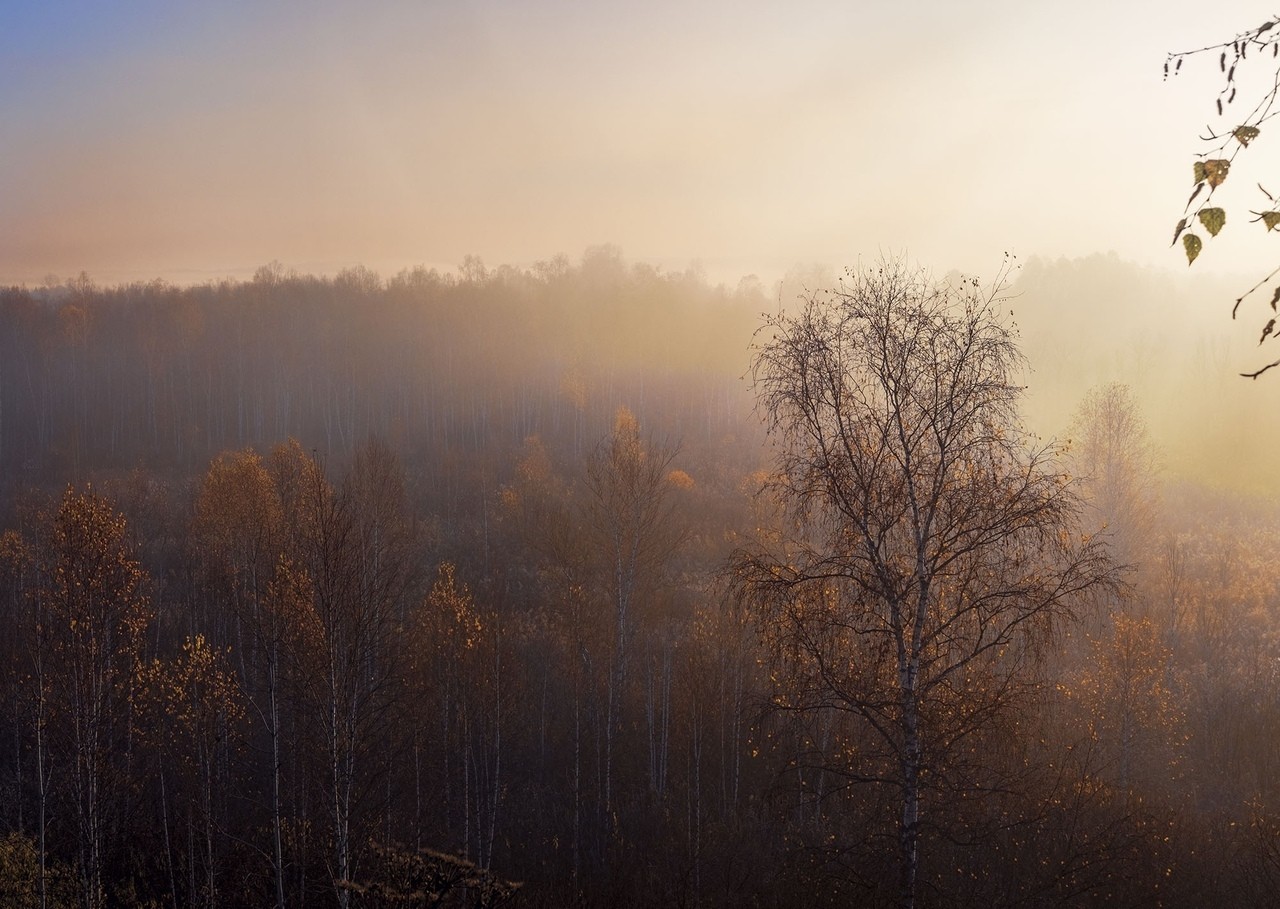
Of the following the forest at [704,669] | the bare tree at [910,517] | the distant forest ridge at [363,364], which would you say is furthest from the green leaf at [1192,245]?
the distant forest ridge at [363,364]

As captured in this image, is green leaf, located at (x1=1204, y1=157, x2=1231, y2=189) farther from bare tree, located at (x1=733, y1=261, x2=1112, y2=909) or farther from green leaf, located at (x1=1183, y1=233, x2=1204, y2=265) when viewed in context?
bare tree, located at (x1=733, y1=261, x2=1112, y2=909)

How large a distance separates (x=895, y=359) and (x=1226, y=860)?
1140 cm

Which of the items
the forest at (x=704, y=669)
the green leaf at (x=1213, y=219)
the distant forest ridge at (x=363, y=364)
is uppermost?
the distant forest ridge at (x=363, y=364)

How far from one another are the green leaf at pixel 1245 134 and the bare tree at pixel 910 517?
26.6 ft

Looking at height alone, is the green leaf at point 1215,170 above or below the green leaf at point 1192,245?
above

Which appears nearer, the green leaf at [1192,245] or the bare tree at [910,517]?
the green leaf at [1192,245]

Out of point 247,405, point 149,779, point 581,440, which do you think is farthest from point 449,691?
point 247,405

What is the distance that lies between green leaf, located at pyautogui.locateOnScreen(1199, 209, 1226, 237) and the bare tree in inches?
320

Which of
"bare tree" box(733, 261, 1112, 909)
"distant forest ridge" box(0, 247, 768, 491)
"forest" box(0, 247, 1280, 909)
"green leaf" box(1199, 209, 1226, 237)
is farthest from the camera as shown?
"distant forest ridge" box(0, 247, 768, 491)

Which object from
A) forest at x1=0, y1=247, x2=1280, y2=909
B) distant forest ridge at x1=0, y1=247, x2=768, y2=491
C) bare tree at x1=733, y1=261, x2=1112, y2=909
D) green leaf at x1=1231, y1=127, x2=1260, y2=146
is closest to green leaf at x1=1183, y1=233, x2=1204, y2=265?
green leaf at x1=1231, y1=127, x2=1260, y2=146

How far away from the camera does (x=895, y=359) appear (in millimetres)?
11664

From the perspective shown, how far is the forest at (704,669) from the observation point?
37.3 feet

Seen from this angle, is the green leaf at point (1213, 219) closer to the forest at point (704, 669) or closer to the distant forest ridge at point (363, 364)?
the forest at point (704, 669)

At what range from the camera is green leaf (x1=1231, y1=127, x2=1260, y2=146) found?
335cm
